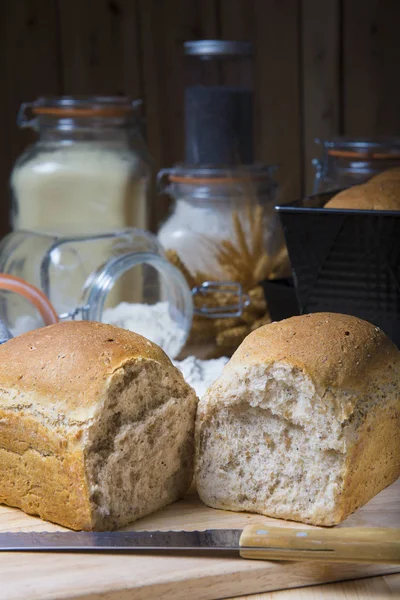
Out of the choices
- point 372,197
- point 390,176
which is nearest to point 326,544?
point 372,197

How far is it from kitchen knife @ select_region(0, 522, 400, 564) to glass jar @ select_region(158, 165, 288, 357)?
2.49 feet

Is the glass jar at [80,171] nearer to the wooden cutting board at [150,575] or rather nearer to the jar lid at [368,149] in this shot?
the jar lid at [368,149]

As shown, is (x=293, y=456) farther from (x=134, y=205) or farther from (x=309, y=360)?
(x=134, y=205)

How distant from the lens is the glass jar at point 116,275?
1662mm

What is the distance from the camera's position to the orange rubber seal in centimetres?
153

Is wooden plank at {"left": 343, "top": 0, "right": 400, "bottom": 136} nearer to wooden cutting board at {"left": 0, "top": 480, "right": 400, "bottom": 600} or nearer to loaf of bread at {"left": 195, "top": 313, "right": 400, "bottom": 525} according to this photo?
loaf of bread at {"left": 195, "top": 313, "right": 400, "bottom": 525}

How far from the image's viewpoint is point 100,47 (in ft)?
8.50

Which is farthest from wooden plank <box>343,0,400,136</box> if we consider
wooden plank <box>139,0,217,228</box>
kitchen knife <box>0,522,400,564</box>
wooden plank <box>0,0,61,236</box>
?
kitchen knife <box>0,522,400,564</box>

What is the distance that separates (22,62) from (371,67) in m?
0.97

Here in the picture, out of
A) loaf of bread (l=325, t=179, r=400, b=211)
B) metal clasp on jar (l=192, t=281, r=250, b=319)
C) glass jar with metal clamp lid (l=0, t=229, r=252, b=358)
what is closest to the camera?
loaf of bread (l=325, t=179, r=400, b=211)

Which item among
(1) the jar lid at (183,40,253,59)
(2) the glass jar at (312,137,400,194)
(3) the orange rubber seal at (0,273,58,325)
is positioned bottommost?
(3) the orange rubber seal at (0,273,58,325)

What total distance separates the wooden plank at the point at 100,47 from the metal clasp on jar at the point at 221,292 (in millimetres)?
977

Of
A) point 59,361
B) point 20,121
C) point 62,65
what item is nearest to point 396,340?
point 59,361

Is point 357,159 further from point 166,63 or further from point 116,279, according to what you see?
point 166,63
